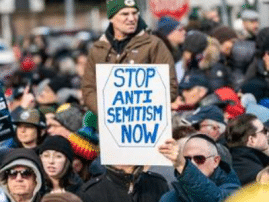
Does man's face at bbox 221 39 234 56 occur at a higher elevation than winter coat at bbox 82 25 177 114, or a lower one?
lower

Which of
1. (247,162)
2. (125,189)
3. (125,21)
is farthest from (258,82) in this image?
(125,189)

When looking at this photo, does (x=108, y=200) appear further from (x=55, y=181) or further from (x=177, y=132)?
(x=177, y=132)

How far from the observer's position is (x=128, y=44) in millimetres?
9617

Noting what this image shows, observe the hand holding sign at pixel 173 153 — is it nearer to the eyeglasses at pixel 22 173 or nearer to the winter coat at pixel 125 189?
the winter coat at pixel 125 189

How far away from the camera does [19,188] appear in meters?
7.43

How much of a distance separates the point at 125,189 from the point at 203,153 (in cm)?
66

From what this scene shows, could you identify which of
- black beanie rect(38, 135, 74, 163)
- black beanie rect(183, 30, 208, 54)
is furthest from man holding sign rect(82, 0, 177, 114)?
black beanie rect(183, 30, 208, 54)

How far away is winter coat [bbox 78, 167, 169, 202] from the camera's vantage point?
24.8ft

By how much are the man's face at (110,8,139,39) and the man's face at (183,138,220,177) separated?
2.38 metres

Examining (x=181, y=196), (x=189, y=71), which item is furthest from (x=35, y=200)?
(x=189, y=71)

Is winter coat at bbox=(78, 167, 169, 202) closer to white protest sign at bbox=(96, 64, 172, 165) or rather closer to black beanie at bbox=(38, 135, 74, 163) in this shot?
white protest sign at bbox=(96, 64, 172, 165)

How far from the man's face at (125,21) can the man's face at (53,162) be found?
69.0 inches

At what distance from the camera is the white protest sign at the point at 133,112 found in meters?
7.26

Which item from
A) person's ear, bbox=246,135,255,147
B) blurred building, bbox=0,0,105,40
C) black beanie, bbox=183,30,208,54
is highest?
black beanie, bbox=183,30,208,54
